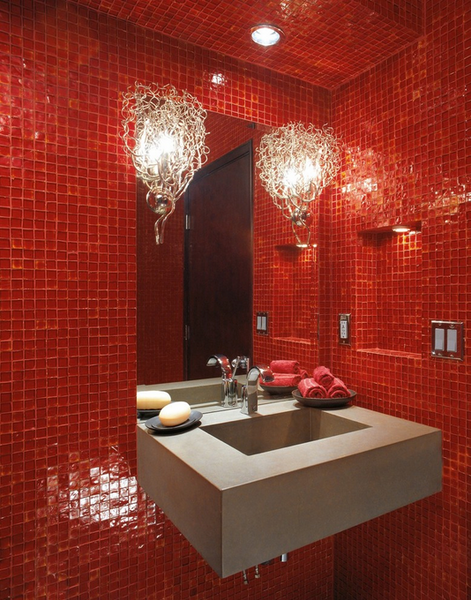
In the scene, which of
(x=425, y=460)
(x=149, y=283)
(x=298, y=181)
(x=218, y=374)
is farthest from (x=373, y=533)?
(x=298, y=181)

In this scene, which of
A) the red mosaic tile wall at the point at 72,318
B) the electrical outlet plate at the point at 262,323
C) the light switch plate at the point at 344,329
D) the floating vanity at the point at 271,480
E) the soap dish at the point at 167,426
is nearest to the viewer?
the floating vanity at the point at 271,480

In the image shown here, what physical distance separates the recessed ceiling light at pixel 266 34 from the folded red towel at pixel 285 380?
1.41 meters

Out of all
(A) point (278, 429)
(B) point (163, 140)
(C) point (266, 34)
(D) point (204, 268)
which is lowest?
(A) point (278, 429)

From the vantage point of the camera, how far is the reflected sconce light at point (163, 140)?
1.63 m


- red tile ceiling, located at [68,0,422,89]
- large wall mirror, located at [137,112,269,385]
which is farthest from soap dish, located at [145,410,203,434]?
red tile ceiling, located at [68,0,422,89]

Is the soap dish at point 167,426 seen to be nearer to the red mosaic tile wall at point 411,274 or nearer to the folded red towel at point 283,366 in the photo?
the folded red towel at point 283,366

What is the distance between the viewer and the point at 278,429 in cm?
182

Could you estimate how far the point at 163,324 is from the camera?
1.74 meters

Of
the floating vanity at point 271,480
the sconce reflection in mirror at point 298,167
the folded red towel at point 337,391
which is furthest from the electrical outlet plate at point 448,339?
the sconce reflection in mirror at point 298,167

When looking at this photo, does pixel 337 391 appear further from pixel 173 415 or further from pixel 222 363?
pixel 173 415

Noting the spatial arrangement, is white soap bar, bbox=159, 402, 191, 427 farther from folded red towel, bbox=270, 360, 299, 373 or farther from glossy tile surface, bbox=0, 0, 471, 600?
folded red towel, bbox=270, 360, 299, 373

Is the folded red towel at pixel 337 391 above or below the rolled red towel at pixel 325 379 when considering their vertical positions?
below

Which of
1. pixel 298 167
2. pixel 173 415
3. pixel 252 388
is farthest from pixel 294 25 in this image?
pixel 173 415

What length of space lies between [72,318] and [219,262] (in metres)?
0.67
